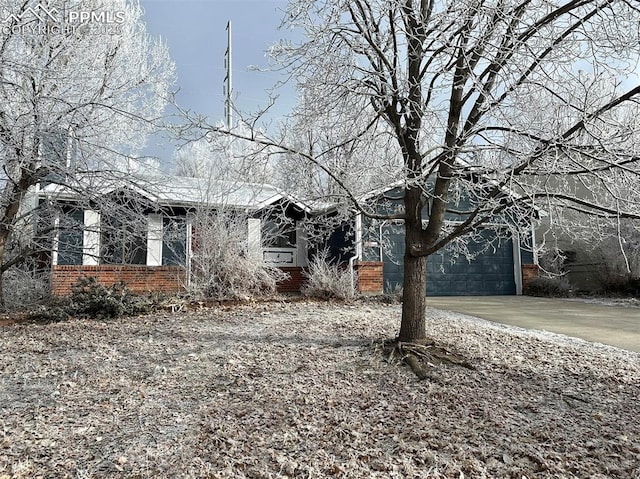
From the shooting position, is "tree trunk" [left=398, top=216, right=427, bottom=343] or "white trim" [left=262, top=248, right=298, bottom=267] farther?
"white trim" [left=262, top=248, right=298, bottom=267]

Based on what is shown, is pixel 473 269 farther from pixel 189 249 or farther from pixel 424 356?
pixel 424 356

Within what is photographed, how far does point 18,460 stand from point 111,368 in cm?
170

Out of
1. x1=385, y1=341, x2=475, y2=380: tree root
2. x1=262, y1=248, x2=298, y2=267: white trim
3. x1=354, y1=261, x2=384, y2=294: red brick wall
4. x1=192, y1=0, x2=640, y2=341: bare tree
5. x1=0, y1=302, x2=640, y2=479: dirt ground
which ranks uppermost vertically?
x1=192, y1=0, x2=640, y2=341: bare tree

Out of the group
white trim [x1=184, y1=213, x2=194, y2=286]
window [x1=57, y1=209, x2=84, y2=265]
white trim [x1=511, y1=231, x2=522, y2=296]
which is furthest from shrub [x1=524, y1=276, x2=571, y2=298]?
window [x1=57, y1=209, x2=84, y2=265]

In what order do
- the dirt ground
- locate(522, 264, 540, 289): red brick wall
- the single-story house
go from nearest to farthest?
the dirt ground → the single-story house → locate(522, 264, 540, 289): red brick wall

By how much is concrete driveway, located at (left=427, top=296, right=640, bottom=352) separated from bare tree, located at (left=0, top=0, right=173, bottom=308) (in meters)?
6.59

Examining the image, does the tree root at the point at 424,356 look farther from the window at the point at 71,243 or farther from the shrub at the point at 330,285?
the window at the point at 71,243

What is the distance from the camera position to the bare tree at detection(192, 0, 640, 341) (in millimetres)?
3809

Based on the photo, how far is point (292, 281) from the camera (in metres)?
12.3

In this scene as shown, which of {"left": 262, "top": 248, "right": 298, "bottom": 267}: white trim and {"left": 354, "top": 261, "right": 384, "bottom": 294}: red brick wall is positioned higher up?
{"left": 262, "top": 248, "right": 298, "bottom": 267}: white trim

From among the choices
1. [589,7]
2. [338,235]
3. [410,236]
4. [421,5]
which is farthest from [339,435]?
[338,235]

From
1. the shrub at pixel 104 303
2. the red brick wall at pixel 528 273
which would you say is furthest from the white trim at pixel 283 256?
the red brick wall at pixel 528 273

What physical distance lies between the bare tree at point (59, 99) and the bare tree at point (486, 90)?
1.94 m

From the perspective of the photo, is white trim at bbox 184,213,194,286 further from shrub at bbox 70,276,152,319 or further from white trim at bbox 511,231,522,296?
white trim at bbox 511,231,522,296
